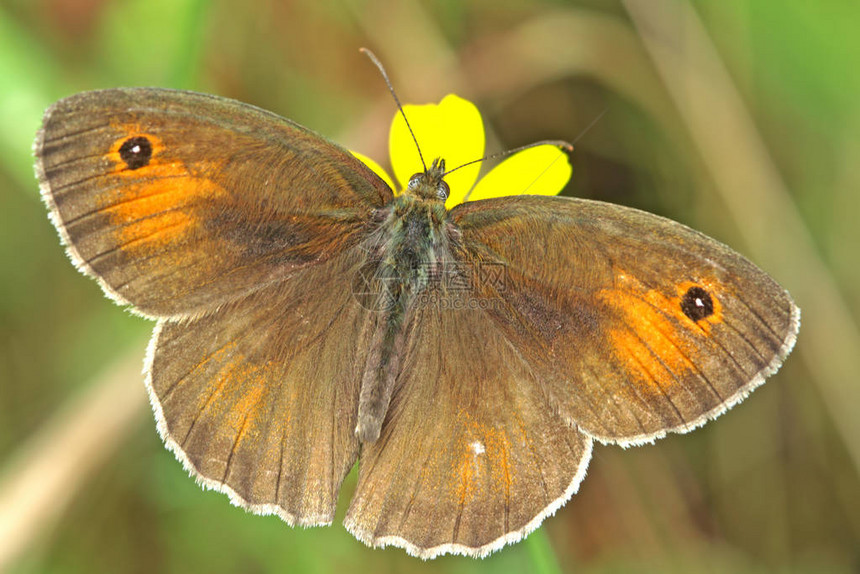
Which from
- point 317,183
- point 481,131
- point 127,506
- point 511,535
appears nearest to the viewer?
point 511,535

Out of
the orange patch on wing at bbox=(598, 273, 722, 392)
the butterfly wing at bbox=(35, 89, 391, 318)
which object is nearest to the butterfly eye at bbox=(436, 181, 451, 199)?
the butterfly wing at bbox=(35, 89, 391, 318)

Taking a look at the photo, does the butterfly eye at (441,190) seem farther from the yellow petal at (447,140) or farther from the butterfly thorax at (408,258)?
the yellow petal at (447,140)

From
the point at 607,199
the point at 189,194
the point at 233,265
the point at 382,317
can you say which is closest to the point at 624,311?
the point at 382,317

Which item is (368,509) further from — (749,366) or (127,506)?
(127,506)

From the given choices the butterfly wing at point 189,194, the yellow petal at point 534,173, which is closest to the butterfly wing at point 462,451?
the butterfly wing at point 189,194

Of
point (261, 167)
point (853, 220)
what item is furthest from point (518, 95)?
point (261, 167)

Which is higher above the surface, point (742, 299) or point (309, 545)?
point (742, 299)
